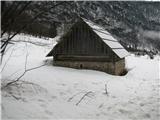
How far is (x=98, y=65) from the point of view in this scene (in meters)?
14.8

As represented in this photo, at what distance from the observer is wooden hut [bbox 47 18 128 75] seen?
47.2 ft

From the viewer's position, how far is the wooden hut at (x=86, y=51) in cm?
1438

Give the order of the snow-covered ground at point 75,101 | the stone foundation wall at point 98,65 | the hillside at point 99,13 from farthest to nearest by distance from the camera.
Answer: the stone foundation wall at point 98,65
the hillside at point 99,13
the snow-covered ground at point 75,101

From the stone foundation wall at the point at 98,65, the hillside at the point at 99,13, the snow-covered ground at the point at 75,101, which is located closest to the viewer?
the snow-covered ground at the point at 75,101

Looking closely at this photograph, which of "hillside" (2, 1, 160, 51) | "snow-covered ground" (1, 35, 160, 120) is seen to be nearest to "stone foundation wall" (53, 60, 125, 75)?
"hillside" (2, 1, 160, 51)

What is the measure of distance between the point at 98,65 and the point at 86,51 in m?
1.06

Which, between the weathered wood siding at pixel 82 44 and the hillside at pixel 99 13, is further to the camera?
the weathered wood siding at pixel 82 44

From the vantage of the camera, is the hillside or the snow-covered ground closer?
the snow-covered ground

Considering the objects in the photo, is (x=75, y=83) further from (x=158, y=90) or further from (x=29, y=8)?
(x=29, y=8)

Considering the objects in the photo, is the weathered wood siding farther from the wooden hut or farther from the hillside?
the hillside

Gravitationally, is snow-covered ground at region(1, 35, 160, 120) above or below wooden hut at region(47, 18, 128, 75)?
below

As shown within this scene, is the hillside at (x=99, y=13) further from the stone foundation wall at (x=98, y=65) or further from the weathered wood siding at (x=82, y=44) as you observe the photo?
the stone foundation wall at (x=98, y=65)

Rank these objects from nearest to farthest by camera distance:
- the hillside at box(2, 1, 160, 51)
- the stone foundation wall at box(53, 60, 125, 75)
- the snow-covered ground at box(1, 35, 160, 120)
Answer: the snow-covered ground at box(1, 35, 160, 120), the hillside at box(2, 1, 160, 51), the stone foundation wall at box(53, 60, 125, 75)

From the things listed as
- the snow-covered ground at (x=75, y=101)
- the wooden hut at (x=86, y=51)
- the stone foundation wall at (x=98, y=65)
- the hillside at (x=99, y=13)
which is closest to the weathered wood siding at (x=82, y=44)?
the wooden hut at (x=86, y=51)
